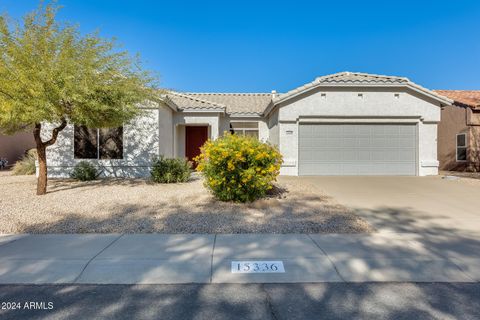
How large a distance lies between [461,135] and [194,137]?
1596 cm

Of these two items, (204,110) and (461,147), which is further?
(461,147)

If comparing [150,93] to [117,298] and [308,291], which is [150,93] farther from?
[308,291]

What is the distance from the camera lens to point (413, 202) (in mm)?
8453

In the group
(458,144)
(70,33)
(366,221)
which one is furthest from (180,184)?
(458,144)

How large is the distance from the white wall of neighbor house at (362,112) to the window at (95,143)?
7.78m

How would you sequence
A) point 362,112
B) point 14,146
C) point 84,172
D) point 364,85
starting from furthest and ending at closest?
point 14,146
point 362,112
point 364,85
point 84,172

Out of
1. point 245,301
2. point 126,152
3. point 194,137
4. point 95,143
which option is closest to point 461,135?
point 194,137

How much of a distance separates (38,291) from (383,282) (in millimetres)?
4450

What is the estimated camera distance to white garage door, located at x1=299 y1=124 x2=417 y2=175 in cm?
1423

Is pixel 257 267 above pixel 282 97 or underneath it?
underneath

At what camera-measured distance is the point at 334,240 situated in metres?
5.28

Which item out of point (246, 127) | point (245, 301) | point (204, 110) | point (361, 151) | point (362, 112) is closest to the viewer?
point (245, 301)

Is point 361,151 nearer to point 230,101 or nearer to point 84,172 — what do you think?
point 230,101

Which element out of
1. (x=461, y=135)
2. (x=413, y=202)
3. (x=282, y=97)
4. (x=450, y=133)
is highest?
(x=282, y=97)
